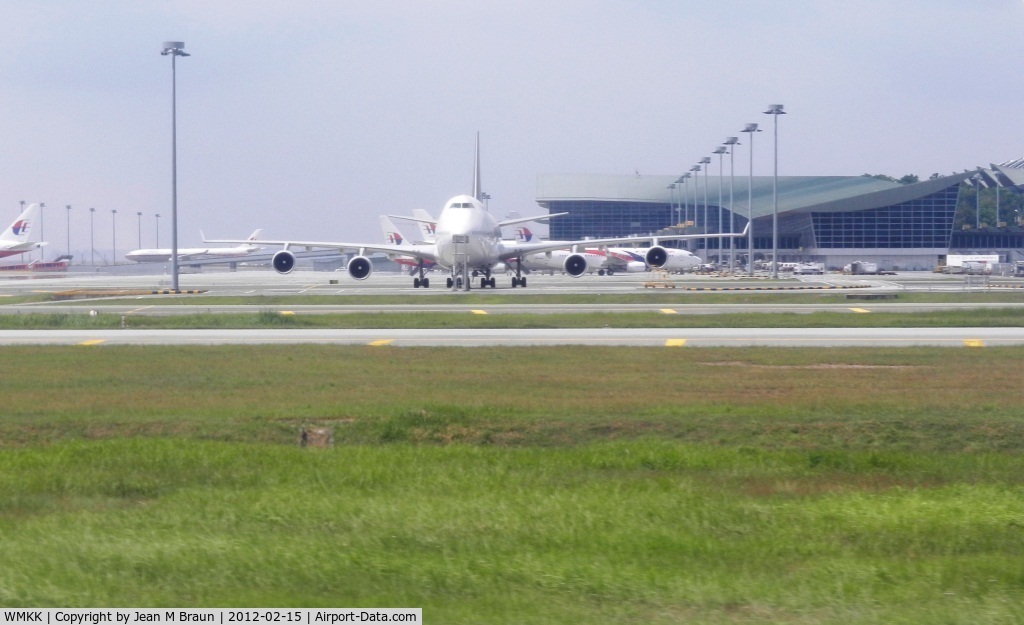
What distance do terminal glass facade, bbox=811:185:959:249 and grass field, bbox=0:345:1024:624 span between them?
125883mm

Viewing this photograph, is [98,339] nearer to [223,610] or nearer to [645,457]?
[645,457]

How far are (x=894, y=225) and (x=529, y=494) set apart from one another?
140215mm

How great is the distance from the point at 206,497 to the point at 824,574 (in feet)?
19.2

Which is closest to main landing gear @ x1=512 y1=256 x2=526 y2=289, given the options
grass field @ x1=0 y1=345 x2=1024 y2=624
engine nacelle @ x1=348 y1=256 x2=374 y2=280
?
engine nacelle @ x1=348 y1=256 x2=374 y2=280

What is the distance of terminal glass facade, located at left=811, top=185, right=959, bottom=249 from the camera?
13938cm

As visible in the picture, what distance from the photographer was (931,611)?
7.27 metres

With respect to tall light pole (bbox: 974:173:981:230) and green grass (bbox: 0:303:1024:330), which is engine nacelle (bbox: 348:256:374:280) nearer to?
green grass (bbox: 0:303:1024:330)

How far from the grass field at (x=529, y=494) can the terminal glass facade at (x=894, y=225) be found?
12588 cm

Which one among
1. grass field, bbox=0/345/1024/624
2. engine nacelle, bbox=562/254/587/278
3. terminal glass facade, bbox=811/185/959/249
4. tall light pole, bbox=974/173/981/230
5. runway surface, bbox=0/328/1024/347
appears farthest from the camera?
terminal glass facade, bbox=811/185/959/249

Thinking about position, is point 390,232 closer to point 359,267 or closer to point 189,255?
point 359,267

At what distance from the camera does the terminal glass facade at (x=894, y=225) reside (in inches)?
5487

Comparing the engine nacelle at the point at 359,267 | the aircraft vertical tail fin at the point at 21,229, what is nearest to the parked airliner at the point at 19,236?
the aircraft vertical tail fin at the point at 21,229

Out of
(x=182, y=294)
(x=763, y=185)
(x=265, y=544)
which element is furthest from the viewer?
(x=763, y=185)

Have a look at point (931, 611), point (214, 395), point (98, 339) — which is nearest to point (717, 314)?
point (98, 339)
